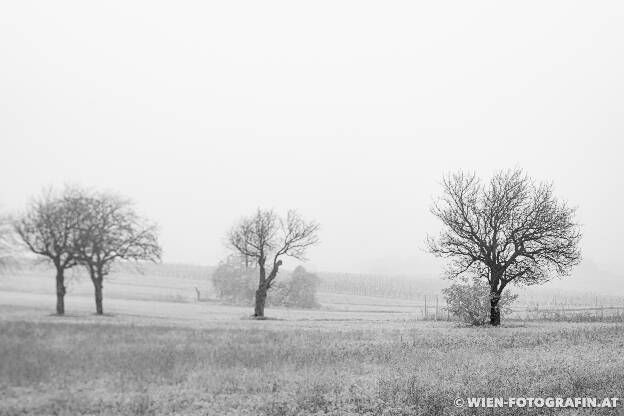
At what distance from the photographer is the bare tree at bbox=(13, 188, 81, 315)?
49125 mm

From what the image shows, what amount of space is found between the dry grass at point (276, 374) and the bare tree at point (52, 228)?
26134mm

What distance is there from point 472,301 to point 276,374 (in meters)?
30.0

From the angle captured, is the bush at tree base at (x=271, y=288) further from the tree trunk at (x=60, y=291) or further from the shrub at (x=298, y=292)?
the tree trunk at (x=60, y=291)

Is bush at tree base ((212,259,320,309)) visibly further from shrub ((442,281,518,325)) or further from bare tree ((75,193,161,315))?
shrub ((442,281,518,325))

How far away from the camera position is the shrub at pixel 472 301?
4316 centimetres

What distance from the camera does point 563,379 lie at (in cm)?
1645

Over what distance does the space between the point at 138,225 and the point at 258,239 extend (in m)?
14.8

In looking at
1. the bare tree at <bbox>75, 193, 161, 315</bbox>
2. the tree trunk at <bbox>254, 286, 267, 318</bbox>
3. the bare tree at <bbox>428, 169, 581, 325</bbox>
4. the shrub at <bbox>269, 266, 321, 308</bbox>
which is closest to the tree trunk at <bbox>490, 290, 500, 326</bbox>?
the bare tree at <bbox>428, 169, 581, 325</bbox>

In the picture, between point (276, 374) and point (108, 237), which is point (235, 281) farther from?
point (276, 374)

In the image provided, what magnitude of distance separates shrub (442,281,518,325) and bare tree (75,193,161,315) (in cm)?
3317

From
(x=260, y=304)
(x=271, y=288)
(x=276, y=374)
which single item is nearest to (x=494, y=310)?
(x=260, y=304)

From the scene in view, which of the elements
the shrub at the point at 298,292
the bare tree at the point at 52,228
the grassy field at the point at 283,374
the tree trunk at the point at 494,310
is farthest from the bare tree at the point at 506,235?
the shrub at the point at 298,292

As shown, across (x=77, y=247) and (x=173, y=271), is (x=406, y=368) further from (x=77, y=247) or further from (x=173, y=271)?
(x=173, y=271)

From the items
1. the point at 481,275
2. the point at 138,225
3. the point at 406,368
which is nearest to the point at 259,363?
the point at 406,368
